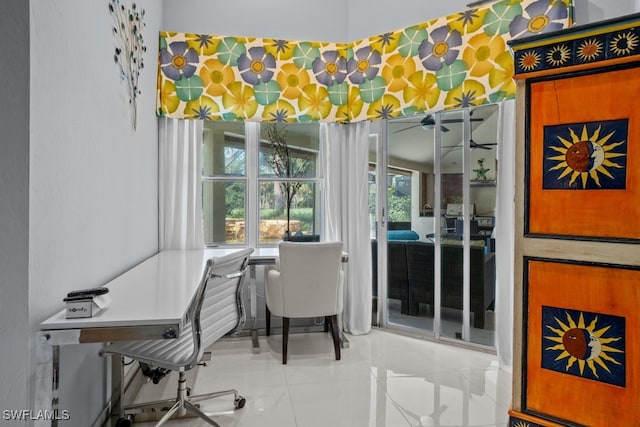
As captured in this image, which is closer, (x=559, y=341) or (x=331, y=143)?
(x=559, y=341)

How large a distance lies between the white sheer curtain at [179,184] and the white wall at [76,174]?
2.76 feet

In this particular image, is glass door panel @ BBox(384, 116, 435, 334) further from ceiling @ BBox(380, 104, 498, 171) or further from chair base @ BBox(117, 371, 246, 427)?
chair base @ BBox(117, 371, 246, 427)

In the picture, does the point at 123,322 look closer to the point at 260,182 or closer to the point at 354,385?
the point at 354,385

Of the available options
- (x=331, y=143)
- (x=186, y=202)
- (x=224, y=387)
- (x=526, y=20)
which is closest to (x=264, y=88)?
(x=331, y=143)

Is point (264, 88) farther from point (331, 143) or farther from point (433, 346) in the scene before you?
point (433, 346)

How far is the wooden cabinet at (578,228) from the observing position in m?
1.33

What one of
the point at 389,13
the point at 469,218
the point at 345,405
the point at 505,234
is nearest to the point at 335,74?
the point at 389,13

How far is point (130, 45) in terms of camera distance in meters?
2.48

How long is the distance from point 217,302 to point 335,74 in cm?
249

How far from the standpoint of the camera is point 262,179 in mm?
3775

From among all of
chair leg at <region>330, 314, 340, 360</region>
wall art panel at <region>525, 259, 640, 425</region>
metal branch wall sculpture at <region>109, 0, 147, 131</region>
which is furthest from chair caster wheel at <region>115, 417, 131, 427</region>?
wall art panel at <region>525, 259, 640, 425</region>

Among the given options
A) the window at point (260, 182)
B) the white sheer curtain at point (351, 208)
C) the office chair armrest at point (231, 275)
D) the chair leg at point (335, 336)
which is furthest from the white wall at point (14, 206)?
the white sheer curtain at point (351, 208)

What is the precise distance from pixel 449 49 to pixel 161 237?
285cm

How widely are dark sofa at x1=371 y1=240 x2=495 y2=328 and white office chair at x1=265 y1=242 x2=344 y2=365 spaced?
856mm
